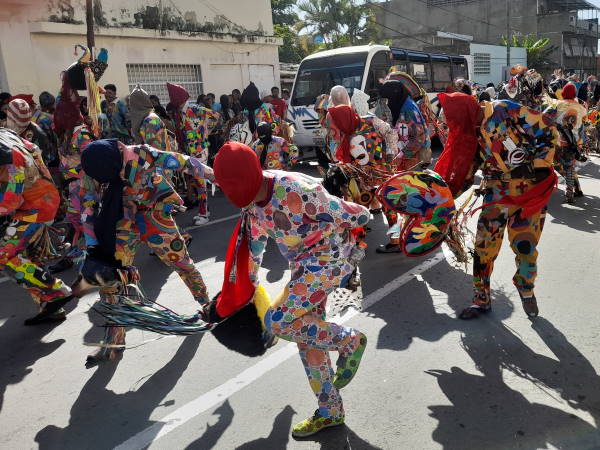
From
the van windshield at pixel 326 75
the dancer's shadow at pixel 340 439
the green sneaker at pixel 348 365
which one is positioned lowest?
the dancer's shadow at pixel 340 439

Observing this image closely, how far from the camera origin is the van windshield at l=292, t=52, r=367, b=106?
13727mm

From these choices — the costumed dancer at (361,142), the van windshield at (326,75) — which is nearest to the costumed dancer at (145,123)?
the costumed dancer at (361,142)

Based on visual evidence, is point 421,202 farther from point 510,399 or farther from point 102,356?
point 102,356

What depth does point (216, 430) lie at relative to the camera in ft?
10.1

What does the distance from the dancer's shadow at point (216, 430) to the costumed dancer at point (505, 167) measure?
7.45 ft

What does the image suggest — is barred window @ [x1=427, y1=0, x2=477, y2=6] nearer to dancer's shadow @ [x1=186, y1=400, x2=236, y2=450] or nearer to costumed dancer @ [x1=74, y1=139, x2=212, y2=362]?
costumed dancer @ [x1=74, y1=139, x2=212, y2=362]

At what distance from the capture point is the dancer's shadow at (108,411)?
309cm

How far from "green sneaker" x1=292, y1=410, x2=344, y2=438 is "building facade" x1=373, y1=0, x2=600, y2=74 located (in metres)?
41.5

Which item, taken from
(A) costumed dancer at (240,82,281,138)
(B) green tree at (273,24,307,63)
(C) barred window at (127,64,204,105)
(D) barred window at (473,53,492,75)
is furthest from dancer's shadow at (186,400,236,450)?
(D) barred window at (473,53,492,75)

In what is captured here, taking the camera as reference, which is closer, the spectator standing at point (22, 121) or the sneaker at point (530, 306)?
the sneaker at point (530, 306)

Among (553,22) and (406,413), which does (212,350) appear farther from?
(553,22)

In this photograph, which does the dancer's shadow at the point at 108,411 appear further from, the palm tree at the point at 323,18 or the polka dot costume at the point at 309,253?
the palm tree at the point at 323,18

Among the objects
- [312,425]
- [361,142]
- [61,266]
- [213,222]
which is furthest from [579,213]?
[61,266]

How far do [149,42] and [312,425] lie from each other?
15.6m
